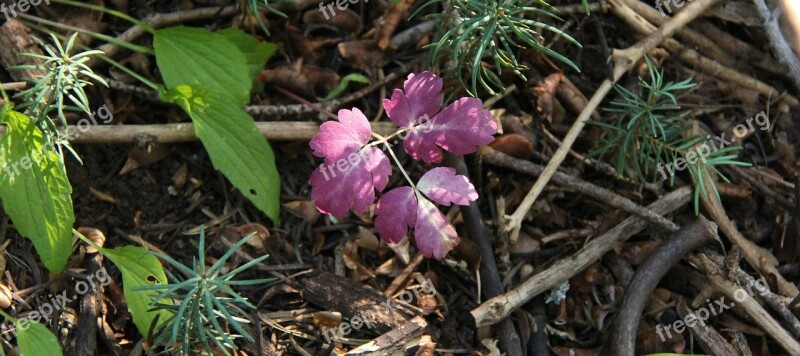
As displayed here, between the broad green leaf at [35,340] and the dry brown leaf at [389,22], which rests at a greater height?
the dry brown leaf at [389,22]

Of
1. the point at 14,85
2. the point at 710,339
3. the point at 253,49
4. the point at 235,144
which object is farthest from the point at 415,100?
the point at 14,85

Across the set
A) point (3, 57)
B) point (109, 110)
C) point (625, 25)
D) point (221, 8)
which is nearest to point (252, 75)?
point (221, 8)

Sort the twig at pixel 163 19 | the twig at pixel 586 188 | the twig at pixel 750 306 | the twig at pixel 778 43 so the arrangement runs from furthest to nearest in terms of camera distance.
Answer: the twig at pixel 778 43, the twig at pixel 163 19, the twig at pixel 586 188, the twig at pixel 750 306

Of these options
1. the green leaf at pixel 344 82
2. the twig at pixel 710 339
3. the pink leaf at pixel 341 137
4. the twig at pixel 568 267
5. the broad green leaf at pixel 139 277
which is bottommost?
the twig at pixel 710 339

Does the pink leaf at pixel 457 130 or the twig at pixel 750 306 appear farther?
the twig at pixel 750 306

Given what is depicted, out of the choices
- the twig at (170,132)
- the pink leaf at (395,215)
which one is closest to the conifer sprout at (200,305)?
the pink leaf at (395,215)

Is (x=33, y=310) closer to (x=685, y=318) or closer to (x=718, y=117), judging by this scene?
(x=685, y=318)

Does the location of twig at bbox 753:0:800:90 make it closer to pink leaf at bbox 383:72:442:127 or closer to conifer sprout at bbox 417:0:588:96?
conifer sprout at bbox 417:0:588:96

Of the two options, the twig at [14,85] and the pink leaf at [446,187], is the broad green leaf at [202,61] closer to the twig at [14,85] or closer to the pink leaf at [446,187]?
the twig at [14,85]
